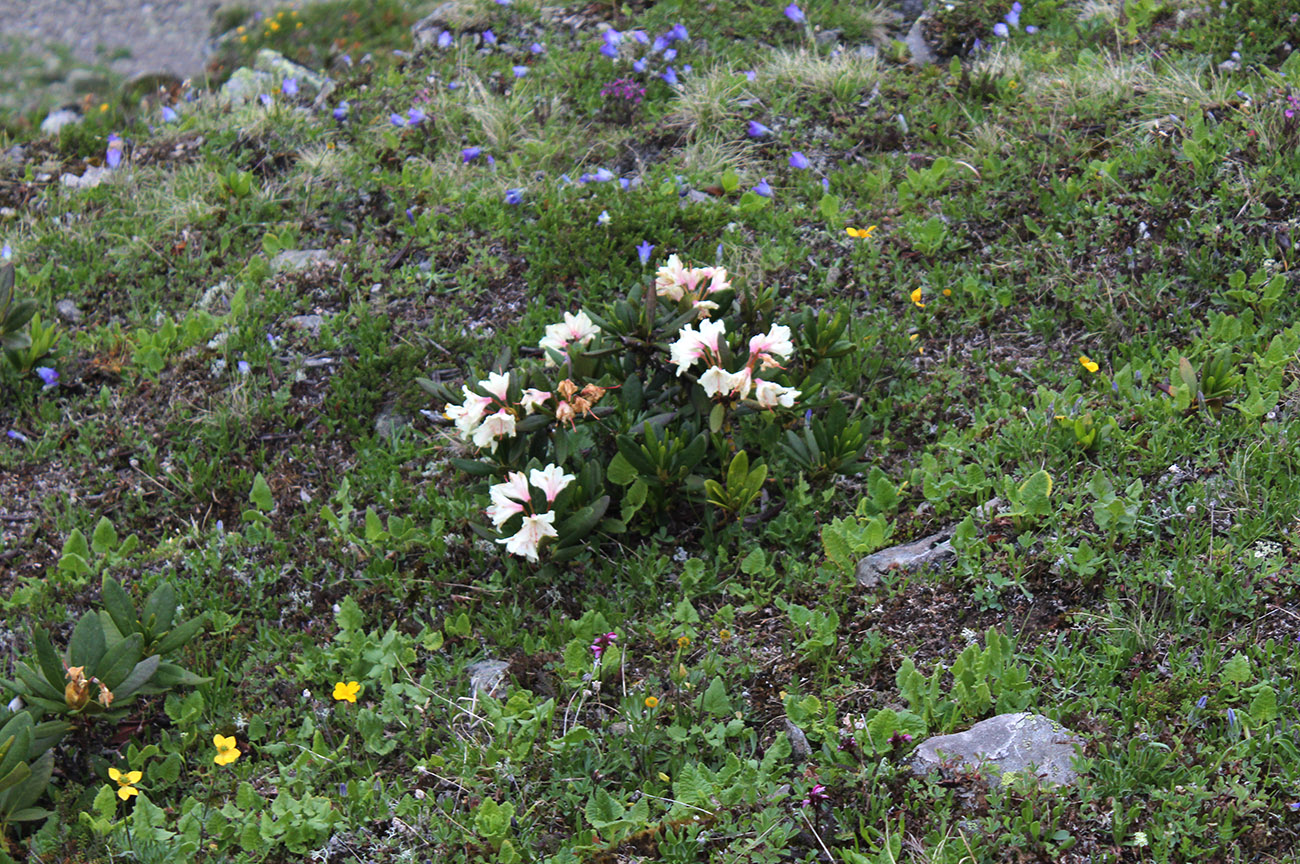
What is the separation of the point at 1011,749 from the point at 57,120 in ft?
24.8

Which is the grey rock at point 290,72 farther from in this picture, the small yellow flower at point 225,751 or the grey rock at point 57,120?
the small yellow flower at point 225,751

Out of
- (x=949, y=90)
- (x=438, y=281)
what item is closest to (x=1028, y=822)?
(x=438, y=281)

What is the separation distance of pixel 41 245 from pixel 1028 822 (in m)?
5.64

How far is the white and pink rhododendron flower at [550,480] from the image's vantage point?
349 centimetres

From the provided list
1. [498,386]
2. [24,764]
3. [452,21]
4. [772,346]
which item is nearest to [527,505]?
[498,386]

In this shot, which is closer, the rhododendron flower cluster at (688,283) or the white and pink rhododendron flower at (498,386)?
the white and pink rhododendron flower at (498,386)

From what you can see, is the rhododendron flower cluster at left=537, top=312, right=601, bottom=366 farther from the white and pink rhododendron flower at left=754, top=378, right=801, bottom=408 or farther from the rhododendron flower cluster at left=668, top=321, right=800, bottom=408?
the white and pink rhododendron flower at left=754, top=378, right=801, bottom=408

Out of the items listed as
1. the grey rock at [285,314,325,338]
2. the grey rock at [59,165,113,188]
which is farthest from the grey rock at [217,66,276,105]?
the grey rock at [285,314,325,338]

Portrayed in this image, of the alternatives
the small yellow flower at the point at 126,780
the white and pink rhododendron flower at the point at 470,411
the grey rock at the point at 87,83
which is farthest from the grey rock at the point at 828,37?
the grey rock at the point at 87,83

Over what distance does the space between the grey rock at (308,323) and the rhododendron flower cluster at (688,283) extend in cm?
187

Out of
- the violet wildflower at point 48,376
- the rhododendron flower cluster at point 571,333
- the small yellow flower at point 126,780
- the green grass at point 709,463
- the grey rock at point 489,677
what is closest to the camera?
the green grass at point 709,463

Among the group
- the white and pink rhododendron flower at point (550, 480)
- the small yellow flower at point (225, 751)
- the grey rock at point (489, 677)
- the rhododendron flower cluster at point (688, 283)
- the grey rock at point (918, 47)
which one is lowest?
the grey rock at point (489, 677)

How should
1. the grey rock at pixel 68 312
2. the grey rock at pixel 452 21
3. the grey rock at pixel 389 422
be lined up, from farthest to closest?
the grey rock at pixel 452 21
the grey rock at pixel 68 312
the grey rock at pixel 389 422

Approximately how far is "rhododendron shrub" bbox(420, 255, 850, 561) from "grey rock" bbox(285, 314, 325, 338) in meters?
1.17
